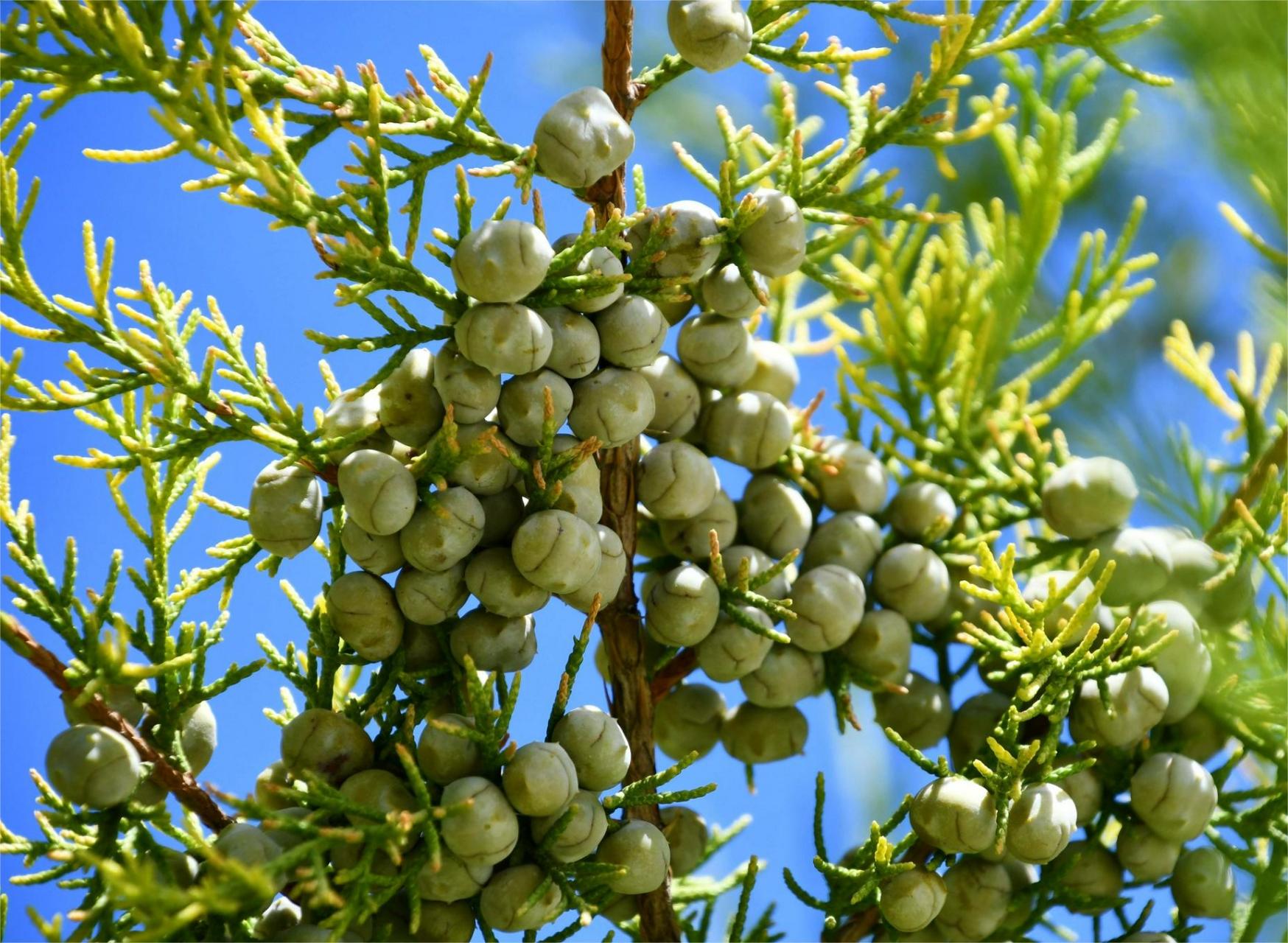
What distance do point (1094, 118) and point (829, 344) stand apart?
66 cm

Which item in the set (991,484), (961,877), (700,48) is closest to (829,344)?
(991,484)

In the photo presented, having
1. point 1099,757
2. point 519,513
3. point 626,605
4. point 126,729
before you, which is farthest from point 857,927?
point 126,729

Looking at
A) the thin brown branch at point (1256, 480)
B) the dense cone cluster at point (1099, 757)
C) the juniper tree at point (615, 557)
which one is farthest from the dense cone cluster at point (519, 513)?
the thin brown branch at point (1256, 480)

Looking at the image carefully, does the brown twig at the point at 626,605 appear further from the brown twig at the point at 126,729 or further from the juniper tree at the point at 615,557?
the brown twig at the point at 126,729

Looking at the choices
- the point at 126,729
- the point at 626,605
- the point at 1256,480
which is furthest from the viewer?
the point at 1256,480

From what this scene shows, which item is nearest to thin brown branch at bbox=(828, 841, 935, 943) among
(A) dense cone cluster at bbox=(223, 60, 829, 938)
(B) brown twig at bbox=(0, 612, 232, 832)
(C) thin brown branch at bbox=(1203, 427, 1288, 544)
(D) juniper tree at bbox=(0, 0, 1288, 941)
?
(D) juniper tree at bbox=(0, 0, 1288, 941)

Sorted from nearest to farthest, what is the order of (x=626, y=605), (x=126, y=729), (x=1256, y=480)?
(x=126, y=729)
(x=626, y=605)
(x=1256, y=480)

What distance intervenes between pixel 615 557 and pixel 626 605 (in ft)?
0.54

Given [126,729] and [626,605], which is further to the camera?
[626,605]

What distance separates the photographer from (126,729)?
60.9 inches

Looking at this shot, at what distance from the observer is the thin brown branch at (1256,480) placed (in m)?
1.86

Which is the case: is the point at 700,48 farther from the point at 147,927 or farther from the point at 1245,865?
the point at 1245,865

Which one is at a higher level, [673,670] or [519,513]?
[519,513]

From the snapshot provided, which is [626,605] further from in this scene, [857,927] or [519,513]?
[857,927]
